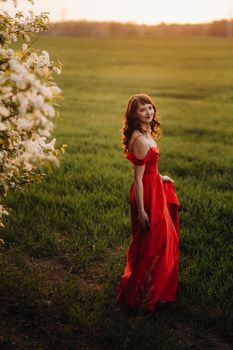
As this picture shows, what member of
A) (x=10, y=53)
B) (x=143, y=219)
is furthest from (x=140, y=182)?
(x=10, y=53)

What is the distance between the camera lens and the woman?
4.44 metres

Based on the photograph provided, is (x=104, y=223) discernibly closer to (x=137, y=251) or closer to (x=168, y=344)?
(x=137, y=251)

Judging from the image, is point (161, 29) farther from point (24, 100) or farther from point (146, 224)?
point (24, 100)

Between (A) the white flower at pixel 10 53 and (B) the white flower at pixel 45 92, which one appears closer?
(B) the white flower at pixel 45 92

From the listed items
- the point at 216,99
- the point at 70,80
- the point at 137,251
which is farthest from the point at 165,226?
the point at 70,80

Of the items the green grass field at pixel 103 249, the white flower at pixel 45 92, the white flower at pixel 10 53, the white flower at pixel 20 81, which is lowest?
the green grass field at pixel 103 249

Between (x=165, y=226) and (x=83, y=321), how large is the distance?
47.9 inches

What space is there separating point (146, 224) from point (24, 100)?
7.15 feet

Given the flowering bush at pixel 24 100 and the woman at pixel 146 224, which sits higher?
the flowering bush at pixel 24 100

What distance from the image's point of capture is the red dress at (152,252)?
4512mm

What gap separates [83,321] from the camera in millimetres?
4426

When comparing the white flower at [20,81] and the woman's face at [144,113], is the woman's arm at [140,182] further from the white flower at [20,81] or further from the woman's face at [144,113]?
the white flower at [20,81]

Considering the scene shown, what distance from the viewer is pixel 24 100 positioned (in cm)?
269

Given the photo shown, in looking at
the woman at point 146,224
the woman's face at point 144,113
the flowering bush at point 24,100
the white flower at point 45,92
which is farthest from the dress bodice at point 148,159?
the white flower at point 45,92
